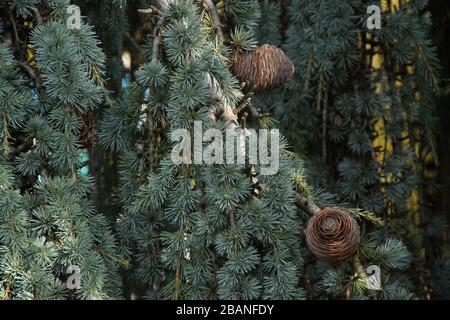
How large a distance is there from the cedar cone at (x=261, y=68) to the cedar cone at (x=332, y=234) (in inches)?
9.5

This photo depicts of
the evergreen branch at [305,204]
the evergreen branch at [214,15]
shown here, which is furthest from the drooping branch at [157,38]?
the evergreen branch at [305,204]

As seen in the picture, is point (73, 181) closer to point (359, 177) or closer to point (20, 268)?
point (20, 268)

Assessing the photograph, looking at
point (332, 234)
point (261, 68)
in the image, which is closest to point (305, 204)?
point (332, 234)

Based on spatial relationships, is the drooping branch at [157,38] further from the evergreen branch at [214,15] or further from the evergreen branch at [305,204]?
the evergreen branch at [305,204]

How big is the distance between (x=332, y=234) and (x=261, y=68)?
0.30 meters

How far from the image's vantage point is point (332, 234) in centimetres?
→ 125

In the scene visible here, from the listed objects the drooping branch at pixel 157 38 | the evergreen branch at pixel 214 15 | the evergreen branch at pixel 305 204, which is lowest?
the evergreen branch at pixel 305 204

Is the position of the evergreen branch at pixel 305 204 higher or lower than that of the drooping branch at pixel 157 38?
lower

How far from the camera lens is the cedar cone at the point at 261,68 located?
1328 millimetres

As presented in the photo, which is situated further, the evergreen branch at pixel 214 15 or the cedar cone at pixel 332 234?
the evergreen branch at pixel 214 15

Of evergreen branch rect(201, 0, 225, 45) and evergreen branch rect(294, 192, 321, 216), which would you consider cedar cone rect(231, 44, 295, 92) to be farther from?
evergreen branch rect(294, 192, 321, 216)

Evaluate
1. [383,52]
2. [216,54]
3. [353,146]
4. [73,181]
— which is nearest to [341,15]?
[383,52]

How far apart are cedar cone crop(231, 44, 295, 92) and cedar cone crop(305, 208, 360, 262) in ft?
0.79

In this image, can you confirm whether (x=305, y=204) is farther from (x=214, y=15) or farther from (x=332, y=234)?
(x=214, y=15)
